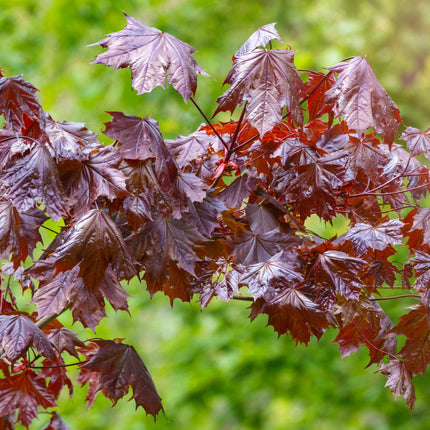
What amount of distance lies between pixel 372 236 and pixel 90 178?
40 centimetres

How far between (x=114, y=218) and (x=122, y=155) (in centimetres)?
10

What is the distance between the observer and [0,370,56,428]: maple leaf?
1047 mm

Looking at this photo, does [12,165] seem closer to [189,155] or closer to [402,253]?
[189,155]

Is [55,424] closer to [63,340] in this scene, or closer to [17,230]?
[63,340]

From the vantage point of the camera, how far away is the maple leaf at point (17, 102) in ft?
2.71

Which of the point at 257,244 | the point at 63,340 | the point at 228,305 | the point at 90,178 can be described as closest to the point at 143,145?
the point at 90,178

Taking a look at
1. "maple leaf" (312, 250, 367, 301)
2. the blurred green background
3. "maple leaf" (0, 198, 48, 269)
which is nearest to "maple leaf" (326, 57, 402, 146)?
"maple leaf" (312, 250, 367, 301)

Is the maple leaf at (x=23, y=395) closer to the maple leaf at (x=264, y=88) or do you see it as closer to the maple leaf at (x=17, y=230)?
the maple leaf at (x=17, y=230)

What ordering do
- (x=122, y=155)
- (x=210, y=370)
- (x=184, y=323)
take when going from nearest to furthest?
(x=122, y=155), (x=210, y=370), (x=184, y=323)

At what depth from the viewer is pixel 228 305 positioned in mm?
3324

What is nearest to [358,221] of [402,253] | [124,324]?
[402,253]

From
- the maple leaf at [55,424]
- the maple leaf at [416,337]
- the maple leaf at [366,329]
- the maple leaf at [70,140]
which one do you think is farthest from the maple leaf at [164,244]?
the maple leaf at [55,424]

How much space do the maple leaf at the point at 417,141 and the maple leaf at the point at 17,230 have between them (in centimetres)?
59

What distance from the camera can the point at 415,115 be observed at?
3.31m
